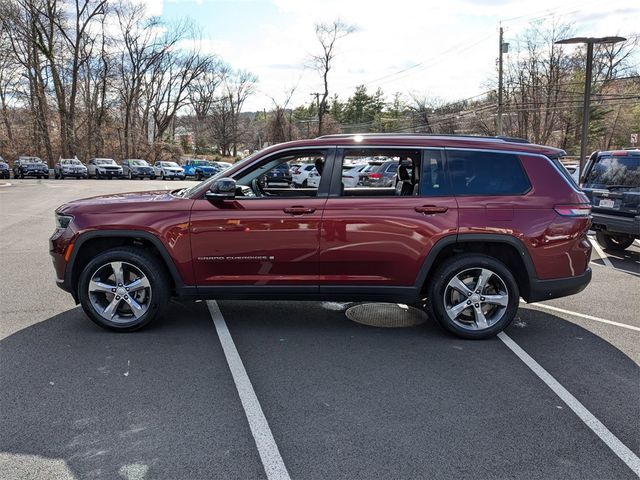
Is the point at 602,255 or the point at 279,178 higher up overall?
the point at 279,178

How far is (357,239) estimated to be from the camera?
4.68 metres

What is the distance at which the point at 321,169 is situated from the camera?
498cm

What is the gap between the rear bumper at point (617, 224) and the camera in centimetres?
827

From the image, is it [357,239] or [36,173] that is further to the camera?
[36,173]

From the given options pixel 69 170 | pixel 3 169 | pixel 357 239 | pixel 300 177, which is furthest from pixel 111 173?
pixel 357 239

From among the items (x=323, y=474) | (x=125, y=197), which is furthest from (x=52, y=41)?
(x=323, y=474)

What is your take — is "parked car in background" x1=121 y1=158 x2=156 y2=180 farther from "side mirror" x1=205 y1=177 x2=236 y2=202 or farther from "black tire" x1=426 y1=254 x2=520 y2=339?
"black tire" x1=426 y1=254 x2=520 y2=339

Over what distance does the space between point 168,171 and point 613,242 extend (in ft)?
133

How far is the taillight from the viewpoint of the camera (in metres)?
4.72

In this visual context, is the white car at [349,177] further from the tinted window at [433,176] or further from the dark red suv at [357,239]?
the tinted window at [433,176]

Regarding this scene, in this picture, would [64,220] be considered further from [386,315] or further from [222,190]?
[386,315]

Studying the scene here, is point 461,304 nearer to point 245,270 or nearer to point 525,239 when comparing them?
point 525,239

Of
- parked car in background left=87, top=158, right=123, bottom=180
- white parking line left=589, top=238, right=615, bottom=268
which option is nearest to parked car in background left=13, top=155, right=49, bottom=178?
parked car in background left=87, top=158, right=123, bottom=180

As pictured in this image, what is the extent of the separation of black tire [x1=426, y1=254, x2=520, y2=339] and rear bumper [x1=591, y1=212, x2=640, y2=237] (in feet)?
15.5
